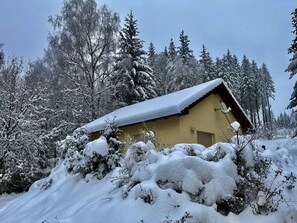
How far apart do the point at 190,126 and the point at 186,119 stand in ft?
1.24

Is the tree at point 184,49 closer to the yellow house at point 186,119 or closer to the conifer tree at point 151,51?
the conifer tree at point 151,51

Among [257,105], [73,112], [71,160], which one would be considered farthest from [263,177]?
[257,105]

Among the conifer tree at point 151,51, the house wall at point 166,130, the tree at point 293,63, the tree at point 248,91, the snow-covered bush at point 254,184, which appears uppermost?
the conifer tree at point 151,51

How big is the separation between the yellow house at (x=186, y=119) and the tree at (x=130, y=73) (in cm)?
945

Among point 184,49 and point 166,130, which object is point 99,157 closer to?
point 166,130

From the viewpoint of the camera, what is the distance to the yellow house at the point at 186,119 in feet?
39.6

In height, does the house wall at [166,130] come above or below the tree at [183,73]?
below

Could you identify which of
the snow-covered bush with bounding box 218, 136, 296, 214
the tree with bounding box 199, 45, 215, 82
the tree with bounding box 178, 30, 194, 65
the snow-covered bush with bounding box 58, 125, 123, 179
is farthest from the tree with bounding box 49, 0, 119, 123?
the snow-covered bush with bounding box 218, 136, 296, 214

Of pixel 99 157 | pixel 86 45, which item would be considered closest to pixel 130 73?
pixel 86 45

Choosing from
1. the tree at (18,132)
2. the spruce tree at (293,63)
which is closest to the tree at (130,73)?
the tree at (18,132)

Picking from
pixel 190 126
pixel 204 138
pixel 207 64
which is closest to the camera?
pixel 190 126

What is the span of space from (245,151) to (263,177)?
0.55 m

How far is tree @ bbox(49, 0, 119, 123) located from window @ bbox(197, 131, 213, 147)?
432 inches

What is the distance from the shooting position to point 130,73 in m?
24.9
